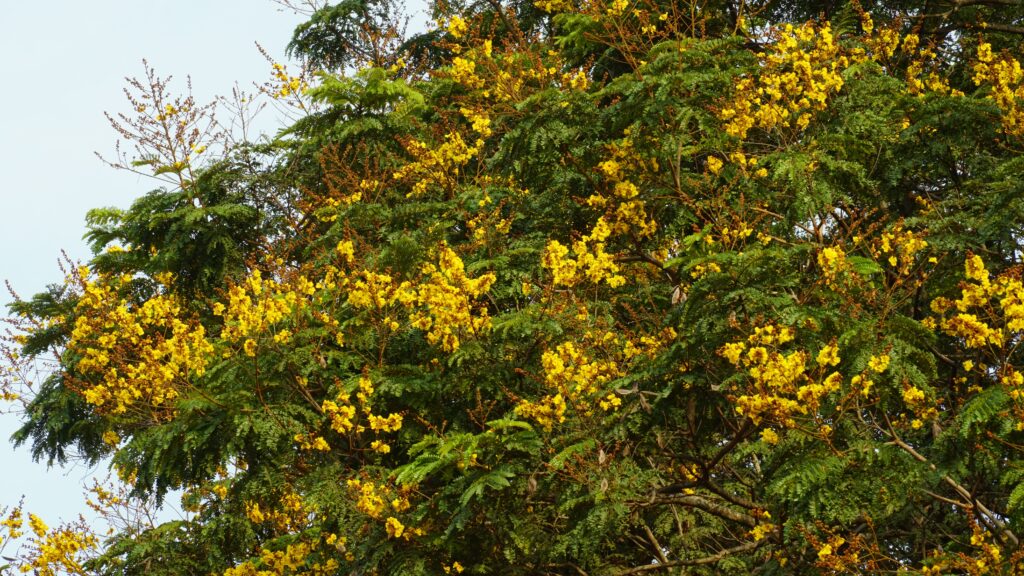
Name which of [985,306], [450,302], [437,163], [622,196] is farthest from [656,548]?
[437,163]

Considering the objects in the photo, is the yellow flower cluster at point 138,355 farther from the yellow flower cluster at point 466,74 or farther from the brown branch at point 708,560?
the brown branch at point 708,560

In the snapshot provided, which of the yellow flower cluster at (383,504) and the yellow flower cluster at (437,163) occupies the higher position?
the yellow flower cluster at (437,163)

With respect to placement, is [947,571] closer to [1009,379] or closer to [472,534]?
[1009,379]

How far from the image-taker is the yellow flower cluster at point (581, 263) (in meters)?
7.05

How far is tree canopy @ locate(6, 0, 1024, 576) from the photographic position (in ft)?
18.8

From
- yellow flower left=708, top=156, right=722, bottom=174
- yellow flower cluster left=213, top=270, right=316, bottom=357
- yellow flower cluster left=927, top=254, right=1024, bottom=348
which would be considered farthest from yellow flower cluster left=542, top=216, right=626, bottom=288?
yellow flower cluster left=927, top=254, right=1024, bottom=348

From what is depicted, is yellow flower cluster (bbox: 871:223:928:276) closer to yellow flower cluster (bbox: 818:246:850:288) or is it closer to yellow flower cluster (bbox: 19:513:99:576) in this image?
yellow flower cluster (bbox: 818:246:850:288)

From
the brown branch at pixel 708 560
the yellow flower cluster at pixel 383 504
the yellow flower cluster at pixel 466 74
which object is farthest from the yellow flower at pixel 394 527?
the yellow flower cluster at pixel 466 74

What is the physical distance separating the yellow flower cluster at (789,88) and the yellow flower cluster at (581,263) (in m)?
1.15

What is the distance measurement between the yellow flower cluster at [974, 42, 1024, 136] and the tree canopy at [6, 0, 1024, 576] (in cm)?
2

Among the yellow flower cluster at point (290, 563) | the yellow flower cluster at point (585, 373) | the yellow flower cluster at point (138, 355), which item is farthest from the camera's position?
the yellow flower cluster at point (290, 563)

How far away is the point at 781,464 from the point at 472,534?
2329mm

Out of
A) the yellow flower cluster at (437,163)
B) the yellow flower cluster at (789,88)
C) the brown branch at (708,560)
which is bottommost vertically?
the brown branch at (708,560)

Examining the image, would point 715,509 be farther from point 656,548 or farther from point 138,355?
point 138,355
